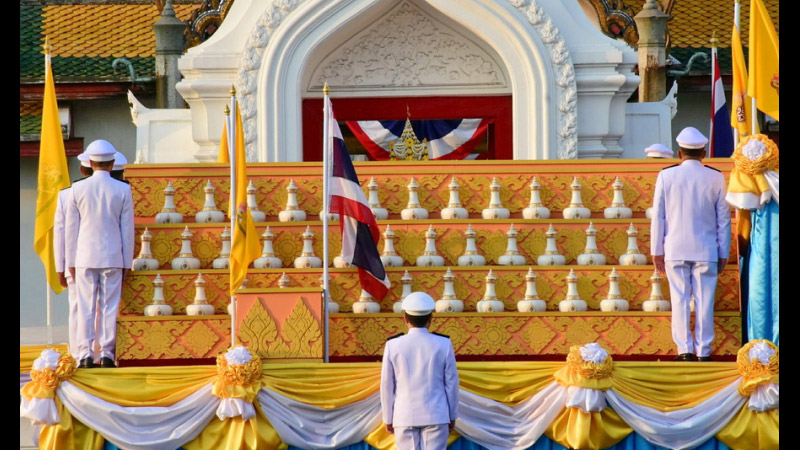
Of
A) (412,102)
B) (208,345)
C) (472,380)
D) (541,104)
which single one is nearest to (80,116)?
(412,102)

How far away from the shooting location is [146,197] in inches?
603

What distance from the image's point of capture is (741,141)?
45.4 feet

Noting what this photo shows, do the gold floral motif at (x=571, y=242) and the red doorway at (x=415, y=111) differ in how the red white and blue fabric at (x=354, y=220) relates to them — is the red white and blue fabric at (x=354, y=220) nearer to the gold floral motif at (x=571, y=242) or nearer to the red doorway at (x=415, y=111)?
the gold floral motif at (x=571, y=242)

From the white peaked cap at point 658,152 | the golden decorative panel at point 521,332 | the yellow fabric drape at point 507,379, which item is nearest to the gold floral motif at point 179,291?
the golden decorative panel at point 521,332

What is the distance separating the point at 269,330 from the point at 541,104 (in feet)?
17.4

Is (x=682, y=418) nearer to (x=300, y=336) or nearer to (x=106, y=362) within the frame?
(x=300, y=336)

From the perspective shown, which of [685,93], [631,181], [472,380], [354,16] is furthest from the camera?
[685,93]

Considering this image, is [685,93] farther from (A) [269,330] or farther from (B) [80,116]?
(A) [269,330]

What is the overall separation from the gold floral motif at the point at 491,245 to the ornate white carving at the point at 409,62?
3.65m

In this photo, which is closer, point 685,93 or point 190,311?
point 190,311

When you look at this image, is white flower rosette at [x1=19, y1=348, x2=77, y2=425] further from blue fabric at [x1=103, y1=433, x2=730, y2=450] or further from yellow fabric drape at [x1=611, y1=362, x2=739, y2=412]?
yellow fabric drape at [x1=611, y1=362, x2=739, y2=412]

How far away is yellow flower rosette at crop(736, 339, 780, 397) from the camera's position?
1279 centimetres
